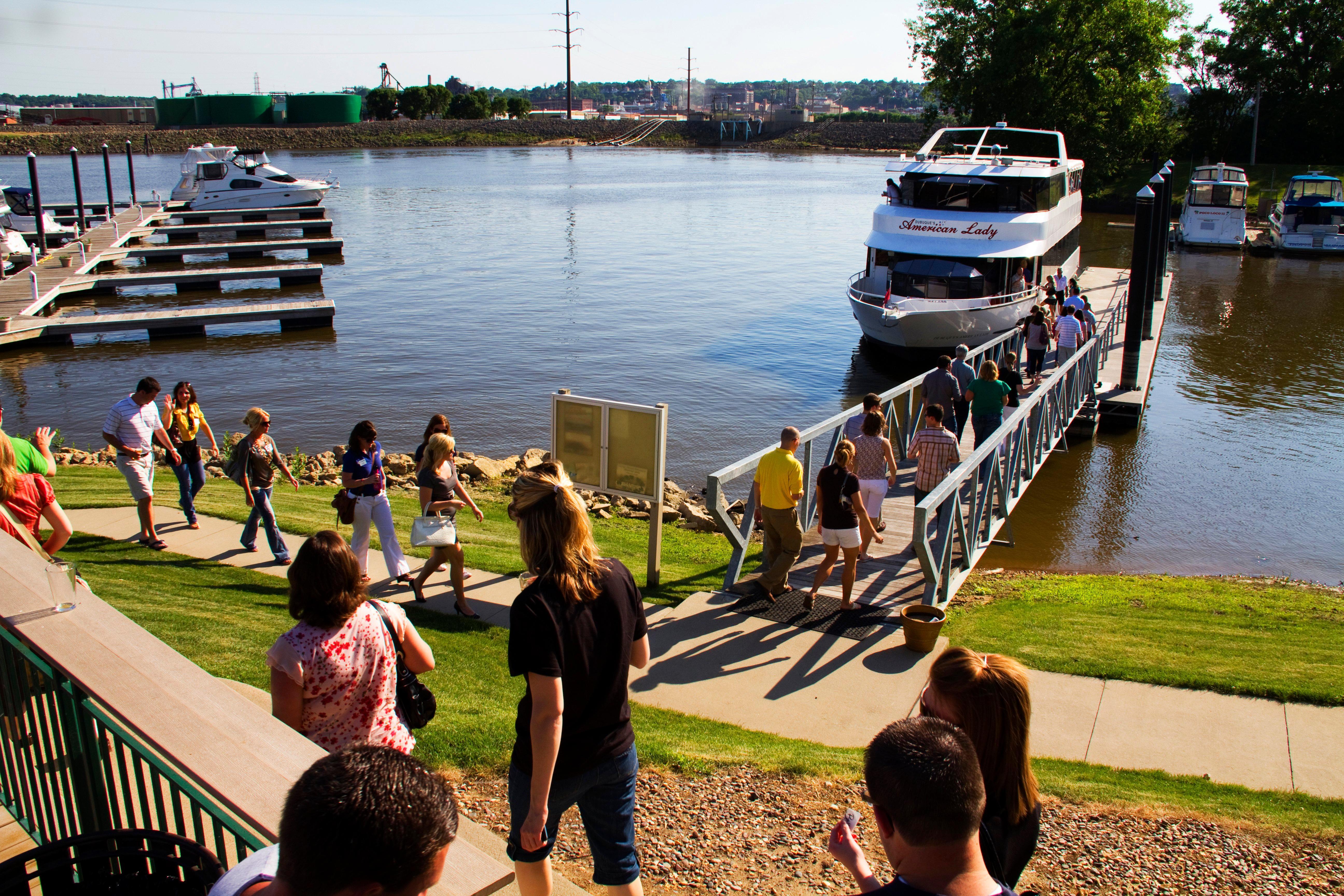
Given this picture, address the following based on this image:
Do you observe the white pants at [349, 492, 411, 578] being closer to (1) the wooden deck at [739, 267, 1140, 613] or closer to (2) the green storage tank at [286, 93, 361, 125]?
(1) the wooden deck at [739, 267, 1140, 613]

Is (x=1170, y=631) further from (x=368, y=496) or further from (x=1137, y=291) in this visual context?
(x=1137, y=291)

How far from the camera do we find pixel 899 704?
7008mm

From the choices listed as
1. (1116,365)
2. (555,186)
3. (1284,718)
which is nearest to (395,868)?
(1284,718)

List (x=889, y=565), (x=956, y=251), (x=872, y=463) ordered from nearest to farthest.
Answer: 1. (x=872, y=463)
2. (x=889, y=565)
3. (x=956, y=251)

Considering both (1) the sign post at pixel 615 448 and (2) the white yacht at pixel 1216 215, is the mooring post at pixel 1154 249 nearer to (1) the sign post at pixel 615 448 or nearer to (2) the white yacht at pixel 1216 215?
(1) the sign post at pixel 615 448

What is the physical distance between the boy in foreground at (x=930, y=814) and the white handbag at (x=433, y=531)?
5.89 meters

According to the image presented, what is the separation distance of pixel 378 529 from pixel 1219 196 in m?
48.5

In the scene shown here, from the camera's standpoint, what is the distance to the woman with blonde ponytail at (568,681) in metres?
3.34

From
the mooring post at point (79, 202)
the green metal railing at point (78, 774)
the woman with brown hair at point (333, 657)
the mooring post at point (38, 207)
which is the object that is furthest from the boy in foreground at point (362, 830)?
the mooring post at point (79, 202)

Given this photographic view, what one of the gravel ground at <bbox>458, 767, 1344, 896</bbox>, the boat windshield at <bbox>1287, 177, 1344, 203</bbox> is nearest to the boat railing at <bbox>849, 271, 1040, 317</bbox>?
the gravel ground at <bbox>458, 767, 1344, 896</bbox>

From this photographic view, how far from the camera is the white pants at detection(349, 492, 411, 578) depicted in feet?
27.2

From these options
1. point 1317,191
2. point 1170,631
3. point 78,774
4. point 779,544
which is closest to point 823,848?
point 78,774

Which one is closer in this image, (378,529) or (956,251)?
(378,529)

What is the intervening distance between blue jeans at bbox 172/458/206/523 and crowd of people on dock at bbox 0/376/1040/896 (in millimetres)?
3891
